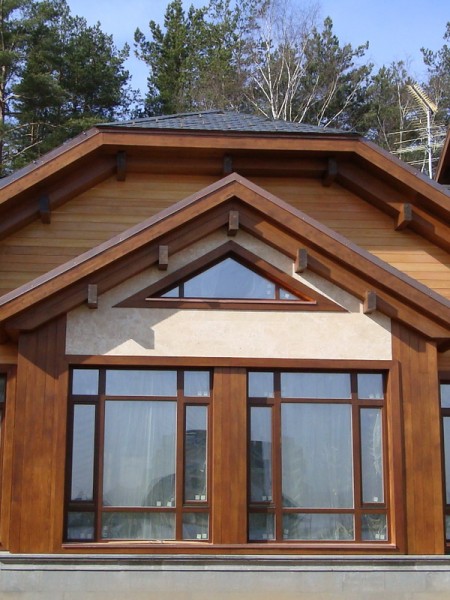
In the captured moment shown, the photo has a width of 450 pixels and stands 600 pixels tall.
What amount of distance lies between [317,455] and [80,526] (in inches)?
125

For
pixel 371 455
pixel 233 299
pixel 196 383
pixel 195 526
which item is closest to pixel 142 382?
pixel 196 383

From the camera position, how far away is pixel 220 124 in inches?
568

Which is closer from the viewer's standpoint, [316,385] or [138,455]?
[138,455]

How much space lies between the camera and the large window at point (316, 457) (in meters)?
11.3

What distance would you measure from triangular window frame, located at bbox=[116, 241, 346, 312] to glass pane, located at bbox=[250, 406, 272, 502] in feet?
4.56

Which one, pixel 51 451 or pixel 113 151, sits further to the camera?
pixel 113 151

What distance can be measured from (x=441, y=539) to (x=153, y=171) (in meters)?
7.00

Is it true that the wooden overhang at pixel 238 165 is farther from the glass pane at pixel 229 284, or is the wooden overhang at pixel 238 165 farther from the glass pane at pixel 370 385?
the glass pane at pixel 370 385

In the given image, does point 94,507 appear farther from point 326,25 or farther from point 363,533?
point 326,25

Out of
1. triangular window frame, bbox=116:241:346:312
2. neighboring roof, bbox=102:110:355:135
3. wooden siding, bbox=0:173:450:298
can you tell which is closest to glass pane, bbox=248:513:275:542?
triangular window frame, bbox=116:241:346:312

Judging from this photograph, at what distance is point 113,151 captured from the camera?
1379 centimetres

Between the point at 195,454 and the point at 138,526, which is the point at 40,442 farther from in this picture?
the point at 195,454

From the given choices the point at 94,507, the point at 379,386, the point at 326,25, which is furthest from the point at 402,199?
the point at 326,25

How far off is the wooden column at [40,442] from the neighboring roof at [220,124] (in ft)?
13.4
